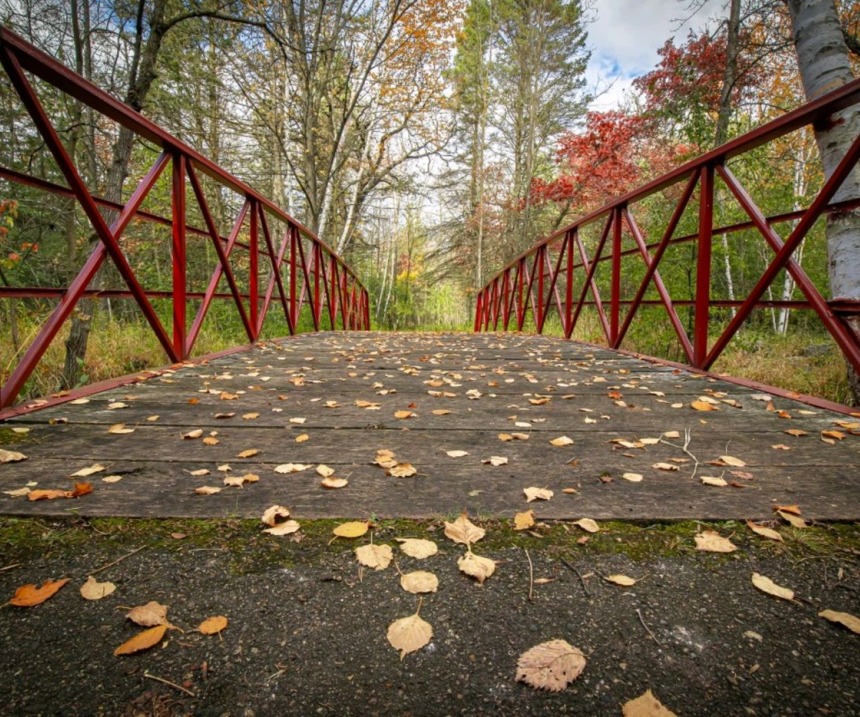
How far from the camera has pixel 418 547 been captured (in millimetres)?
886

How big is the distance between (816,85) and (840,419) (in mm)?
2594

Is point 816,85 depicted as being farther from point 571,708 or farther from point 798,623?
point 571,708

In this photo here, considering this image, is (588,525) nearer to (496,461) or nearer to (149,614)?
(496,461)

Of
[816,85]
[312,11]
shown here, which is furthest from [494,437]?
[312,11]

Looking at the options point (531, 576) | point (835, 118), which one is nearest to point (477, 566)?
point (531, 576)

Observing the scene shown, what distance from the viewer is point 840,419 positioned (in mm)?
1652

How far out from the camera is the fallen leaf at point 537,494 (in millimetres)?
1081

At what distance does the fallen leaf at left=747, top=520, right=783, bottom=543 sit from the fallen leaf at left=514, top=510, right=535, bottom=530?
18.3 inches

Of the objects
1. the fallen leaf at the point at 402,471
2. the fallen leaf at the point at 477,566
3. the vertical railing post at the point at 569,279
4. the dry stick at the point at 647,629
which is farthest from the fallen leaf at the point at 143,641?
the vertical railing post at the point at 569,279

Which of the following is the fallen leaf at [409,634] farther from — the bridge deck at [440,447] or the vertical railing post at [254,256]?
the vertical railing post at [254,256]

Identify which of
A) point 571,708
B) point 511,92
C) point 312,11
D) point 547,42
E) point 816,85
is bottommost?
point 571,708

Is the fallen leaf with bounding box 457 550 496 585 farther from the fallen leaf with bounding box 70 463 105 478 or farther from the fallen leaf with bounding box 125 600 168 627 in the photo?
the fallen leaf with bounding box 70 463 105 478

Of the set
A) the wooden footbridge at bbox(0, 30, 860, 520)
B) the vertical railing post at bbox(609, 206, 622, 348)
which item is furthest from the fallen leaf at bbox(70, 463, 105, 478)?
the vertical railing post at bbox(609, 206, 622, 348)

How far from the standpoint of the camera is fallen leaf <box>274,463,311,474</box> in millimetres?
1243
